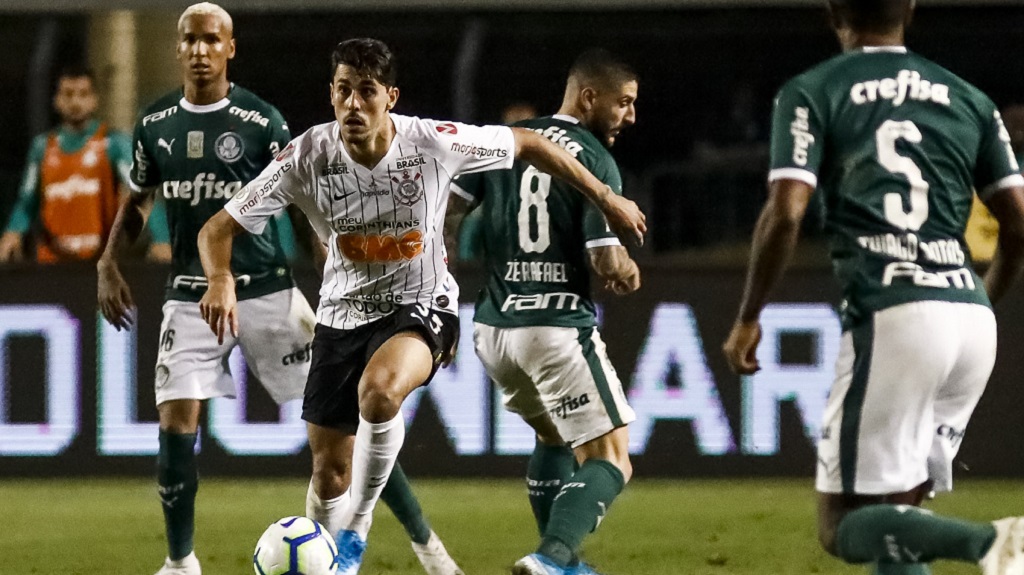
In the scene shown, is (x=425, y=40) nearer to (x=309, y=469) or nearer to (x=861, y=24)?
(x=309, y=469)

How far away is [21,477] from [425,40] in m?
4.73

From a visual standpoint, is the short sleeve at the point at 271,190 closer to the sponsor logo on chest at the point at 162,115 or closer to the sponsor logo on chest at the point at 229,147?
the sponsor logo on chest at the point at 229,147

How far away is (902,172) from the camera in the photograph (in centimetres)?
441

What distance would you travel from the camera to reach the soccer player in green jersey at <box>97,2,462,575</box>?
6.58 metres

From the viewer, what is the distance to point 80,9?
428 inches

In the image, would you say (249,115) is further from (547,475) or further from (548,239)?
(547,475)

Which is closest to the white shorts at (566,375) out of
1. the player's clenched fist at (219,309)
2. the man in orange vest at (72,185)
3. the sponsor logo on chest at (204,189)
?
the player's clenched fist at (219,309)

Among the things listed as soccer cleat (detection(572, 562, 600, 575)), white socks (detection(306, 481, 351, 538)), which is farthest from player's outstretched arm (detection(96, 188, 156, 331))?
soccer cleat (detection(572, 562, 600, 575))

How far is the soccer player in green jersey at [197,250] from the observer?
6.58 m

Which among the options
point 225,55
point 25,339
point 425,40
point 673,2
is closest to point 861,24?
point 225,55

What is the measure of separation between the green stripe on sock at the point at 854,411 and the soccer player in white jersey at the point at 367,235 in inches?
47.9

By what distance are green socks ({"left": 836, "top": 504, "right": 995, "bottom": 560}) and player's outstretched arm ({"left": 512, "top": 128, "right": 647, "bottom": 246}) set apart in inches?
54.9

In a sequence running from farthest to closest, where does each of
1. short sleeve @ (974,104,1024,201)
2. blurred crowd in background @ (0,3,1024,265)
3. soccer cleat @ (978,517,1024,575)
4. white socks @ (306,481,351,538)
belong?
blurred crowd in background @ (0,3,1024,265)
white socks @ (306,481,351,538)
short sleeve @ (974,104,1024,201)
soccer cleat @ (978,517,1024,575)

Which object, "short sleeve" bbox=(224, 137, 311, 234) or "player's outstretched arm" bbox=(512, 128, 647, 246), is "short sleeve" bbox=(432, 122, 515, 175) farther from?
"short sleeve" bbox=(224, 137, 311, 234)
